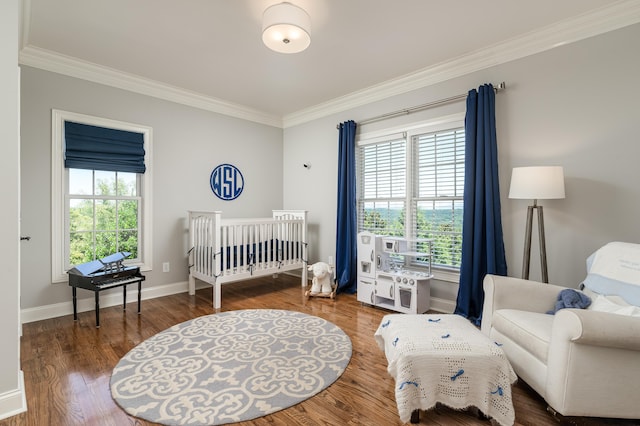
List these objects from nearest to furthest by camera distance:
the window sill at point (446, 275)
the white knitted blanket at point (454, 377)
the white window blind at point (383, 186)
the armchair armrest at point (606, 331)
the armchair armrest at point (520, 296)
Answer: the armchair armrest at point (606, 331), the white knitted blanket at point (454, 377), the armchair armrest at point (520, 296), the window sill at point (446, 275), the white window blind at point (383, 186)

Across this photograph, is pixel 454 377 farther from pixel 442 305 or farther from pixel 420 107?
pixel 420 107

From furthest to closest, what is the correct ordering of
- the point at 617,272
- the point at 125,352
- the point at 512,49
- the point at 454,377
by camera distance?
the point at 512,49, the point at 125,352, the point at 617,272, the point at 454,377

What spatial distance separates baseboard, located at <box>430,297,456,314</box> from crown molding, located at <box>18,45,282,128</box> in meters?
3.51

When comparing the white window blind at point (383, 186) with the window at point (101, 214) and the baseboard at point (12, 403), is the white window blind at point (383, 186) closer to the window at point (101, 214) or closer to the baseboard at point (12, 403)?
the window at point (101, 214)

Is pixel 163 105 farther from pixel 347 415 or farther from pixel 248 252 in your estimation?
pixel 347 415

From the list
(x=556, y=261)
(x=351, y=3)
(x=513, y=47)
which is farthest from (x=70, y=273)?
(x=513, y=47)

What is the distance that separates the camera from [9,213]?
5.22 feet

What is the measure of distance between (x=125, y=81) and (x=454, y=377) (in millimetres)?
4083

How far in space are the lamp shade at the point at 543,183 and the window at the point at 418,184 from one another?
80 centimetres

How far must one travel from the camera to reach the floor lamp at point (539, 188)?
2.29m

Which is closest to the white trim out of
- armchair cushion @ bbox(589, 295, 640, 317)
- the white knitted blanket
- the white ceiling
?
the white ceiling

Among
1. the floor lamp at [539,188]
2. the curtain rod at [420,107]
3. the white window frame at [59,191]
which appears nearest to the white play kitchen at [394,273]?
the floor lamp at [539,188]

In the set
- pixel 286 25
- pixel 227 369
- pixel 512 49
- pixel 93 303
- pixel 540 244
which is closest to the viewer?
pixel 227 369

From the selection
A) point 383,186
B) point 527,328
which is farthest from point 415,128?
point 527,328
